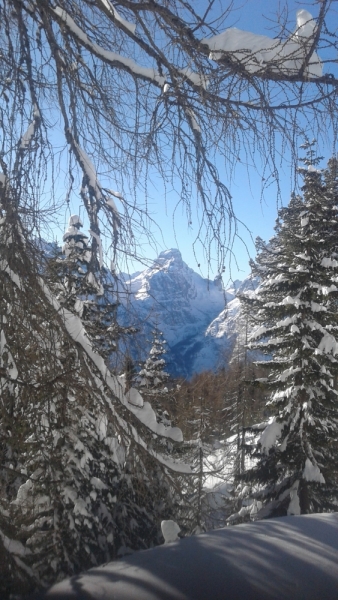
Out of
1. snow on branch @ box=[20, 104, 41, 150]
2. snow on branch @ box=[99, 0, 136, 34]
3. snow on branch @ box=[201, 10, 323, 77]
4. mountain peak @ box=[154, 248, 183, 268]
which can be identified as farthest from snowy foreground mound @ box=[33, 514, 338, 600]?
snow on branch @ box=[99, 0, 136, 34]

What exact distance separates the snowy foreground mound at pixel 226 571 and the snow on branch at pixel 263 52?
6.88 feet

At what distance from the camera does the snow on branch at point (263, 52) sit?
1.93 meters

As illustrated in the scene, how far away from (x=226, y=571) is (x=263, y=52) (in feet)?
7.23

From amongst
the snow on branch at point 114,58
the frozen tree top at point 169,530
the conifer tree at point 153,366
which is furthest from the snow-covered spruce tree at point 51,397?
the snow on branch at point 114,58

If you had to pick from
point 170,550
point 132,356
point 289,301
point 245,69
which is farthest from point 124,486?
point 289,301

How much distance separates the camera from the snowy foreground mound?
5.24 feet

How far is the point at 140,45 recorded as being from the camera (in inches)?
88.4

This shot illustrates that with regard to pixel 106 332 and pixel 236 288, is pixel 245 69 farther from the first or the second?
pixel 106 332

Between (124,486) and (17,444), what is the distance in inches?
25.7

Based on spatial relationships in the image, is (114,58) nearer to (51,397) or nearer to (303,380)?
(51,397)

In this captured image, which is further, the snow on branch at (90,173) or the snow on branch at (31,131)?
the snow on branch at (90,173)

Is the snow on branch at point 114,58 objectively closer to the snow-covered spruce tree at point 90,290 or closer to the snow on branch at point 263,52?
the snow on branch at point 263,52

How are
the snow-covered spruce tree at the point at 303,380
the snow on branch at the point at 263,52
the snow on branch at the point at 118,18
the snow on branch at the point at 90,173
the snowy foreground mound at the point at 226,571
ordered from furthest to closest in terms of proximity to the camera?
the snow-covered spruce tree at the point at 303,380, the snow on branch at the point at 90,173, the snow on branch at the point at 118,18, the snow on branch at the point at 263,52, the snowy foreground mound at the point at 226,571

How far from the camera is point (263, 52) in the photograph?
6.48 ft
